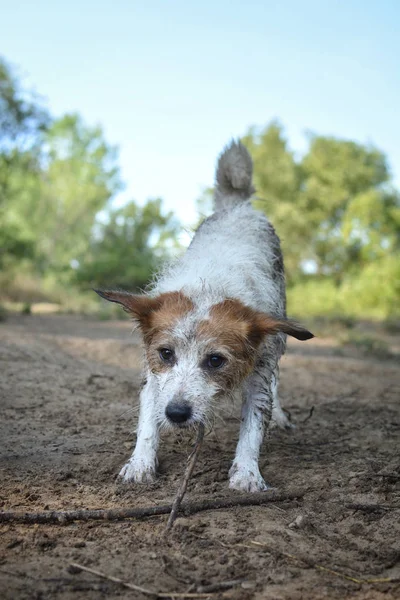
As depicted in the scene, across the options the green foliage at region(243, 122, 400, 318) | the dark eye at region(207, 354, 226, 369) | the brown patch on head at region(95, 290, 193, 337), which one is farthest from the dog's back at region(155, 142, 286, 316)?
the green foliage at region(243, 122, 400, 318)

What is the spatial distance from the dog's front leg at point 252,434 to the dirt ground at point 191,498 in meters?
0.13

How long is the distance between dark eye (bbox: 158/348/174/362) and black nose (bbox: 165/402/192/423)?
1.31ft

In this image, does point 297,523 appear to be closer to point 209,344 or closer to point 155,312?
point 209,344

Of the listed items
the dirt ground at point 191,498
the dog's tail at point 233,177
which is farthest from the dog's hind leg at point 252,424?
the dog's tail at point 233,177

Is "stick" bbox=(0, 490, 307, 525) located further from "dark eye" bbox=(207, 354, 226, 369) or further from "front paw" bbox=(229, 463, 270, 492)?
"dark eye" bbox=(207, 354, 226, 369)

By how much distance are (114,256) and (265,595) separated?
19896mm

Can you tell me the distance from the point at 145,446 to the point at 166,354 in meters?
0.75

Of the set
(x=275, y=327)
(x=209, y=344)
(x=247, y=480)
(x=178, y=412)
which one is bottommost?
(x=247, y=480)

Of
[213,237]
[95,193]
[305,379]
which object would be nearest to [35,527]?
[213,237]

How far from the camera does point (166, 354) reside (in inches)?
161

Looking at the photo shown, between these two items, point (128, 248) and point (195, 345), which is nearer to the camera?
point (195, 345)

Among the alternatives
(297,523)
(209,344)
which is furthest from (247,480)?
(209,344)

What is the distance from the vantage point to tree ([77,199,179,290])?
21.5m

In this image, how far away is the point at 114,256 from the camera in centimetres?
2205
